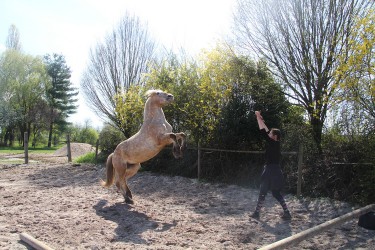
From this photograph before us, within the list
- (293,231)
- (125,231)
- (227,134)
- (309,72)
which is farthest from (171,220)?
→ (309,72)

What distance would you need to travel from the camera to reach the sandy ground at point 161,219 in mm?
4098

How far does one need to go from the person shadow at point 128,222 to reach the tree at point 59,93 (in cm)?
3211

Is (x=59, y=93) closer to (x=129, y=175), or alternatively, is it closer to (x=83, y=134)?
(x=83, y=134)

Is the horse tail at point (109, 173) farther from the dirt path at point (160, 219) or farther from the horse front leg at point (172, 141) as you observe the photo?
the horse front leg at point (172, 141)

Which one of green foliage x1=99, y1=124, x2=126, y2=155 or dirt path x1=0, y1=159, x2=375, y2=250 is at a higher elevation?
green foliage x1=99, y1=124, x2=126, y2=155

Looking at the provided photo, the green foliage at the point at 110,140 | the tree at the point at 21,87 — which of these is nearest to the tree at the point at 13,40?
the tree at the point at 21,87

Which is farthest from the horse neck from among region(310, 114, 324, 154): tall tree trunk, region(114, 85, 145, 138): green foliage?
region(114, 85, 145, 138): green foliage

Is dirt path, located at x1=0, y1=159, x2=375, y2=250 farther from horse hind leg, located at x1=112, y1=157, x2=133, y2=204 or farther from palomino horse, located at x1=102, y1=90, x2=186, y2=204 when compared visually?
palomino horse, located at x1=102, y1=90, x2=186, y2=204

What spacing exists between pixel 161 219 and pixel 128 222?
0.55m

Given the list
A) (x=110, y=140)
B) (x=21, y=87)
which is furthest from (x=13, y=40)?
(x=110, y=140)

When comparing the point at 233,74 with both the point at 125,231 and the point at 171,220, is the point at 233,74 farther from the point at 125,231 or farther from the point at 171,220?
the point at 125,231

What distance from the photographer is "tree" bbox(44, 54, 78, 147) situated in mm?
35500

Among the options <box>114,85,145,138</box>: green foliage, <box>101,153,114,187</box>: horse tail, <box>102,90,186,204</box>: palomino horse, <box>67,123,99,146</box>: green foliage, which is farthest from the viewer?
<box>67,123,99,146</box>: green foliage

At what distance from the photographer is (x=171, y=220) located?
5.20 metres
